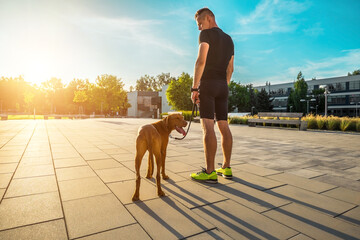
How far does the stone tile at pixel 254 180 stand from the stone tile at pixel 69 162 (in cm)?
278

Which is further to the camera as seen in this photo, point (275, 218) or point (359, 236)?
point (275, 218)

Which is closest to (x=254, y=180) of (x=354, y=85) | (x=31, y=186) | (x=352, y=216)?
(x=352, y=216)

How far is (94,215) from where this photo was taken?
205 centimetres

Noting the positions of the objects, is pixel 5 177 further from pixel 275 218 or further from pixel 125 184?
pixel 275 218

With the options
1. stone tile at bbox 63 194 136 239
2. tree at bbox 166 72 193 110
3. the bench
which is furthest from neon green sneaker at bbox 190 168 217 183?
tree at bbox 166 72 193 110

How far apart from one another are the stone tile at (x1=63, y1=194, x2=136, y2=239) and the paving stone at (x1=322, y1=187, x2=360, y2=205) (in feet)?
7.69

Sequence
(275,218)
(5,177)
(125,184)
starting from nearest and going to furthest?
(275,218)
(125,184)
(5,177)

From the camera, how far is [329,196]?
255cm

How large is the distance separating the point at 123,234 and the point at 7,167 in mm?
3308

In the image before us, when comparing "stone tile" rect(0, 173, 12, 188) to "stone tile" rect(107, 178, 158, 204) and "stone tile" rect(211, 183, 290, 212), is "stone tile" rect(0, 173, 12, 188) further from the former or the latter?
"stone tile" rect(211, 183, 290, 212)

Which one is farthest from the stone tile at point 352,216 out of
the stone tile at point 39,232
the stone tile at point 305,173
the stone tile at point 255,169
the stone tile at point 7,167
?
the stone tile at point 7,167

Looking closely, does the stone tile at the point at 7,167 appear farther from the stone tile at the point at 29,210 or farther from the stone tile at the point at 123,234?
the stone tile at the point at 123,234

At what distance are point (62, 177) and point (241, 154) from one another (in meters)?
3.79

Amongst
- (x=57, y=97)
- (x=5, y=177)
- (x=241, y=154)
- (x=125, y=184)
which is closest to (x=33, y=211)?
(x=125, y=184)
